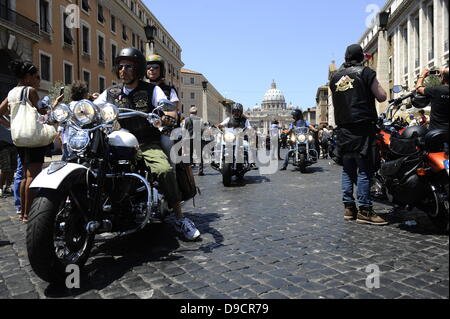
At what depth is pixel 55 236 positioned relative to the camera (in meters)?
2.64

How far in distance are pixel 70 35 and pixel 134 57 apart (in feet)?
94.8

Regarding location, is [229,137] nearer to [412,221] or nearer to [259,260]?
[412,221]

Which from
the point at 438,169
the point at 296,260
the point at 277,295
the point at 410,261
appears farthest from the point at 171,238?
the point at 438,169

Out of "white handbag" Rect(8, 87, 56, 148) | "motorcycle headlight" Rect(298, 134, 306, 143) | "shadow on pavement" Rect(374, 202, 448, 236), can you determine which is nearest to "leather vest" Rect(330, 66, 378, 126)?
"shadow on pavement" Rect(374, 202, 448, 236)

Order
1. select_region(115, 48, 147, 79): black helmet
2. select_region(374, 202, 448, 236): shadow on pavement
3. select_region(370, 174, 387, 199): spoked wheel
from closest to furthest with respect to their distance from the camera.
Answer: select_region(115, 48, 147, 79): black helmet → select_region(374, 202, 448, 236): shadow on pavement → select_region(370, 174, 387, 199): spoked wheel

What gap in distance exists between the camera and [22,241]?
381cm

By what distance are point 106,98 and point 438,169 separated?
3.05 metres

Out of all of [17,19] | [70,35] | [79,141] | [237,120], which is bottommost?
[79,141]

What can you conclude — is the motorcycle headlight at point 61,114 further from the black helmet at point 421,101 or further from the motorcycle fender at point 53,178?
the black helmet at point 421,101

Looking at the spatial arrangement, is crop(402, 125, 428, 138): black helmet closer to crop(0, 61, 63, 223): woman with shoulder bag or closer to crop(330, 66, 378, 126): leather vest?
crop(330, 66, 378, 126): leather vest

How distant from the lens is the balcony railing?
2092 cm

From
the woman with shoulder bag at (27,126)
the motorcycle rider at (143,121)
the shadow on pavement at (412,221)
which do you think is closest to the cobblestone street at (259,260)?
the shadow on pavement at (412,221)

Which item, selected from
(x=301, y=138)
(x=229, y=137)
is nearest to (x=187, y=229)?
(x=229, y=137)

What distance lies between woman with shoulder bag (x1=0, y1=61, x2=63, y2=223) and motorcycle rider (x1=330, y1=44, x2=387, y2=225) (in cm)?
315
